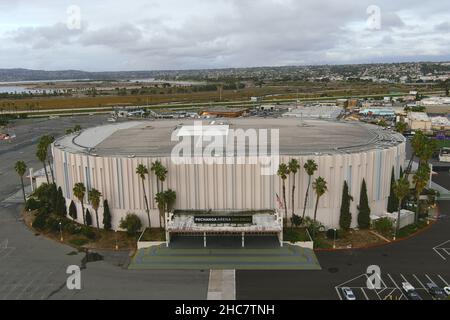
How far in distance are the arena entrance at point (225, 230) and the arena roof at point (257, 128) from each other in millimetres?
10661

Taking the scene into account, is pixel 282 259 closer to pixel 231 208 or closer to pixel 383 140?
pixel 231 208

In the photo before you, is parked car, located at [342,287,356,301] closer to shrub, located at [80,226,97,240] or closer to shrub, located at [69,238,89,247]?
shrub, located at [80,226,97,240]

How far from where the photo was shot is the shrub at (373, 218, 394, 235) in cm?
5550

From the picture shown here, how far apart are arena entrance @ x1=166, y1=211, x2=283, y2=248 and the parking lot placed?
37.6 ft

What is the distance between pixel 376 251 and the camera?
51000mm

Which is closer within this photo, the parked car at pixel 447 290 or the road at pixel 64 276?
the parked car at pixel 447 290

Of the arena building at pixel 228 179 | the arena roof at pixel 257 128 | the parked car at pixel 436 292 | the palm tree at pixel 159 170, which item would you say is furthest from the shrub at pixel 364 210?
the palm tree at pixel 159 170

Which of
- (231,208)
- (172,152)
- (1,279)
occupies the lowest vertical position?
(1,279)

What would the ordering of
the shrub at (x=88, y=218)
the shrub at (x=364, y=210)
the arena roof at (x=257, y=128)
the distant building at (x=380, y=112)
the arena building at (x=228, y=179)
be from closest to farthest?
the arena building at (x=228, y=179) < the shrub at (x=364, y=210) < the shrub at (x=88, y=218) < the arena roof at (x=257, y=128) < the distant building at (x=380, y=112)

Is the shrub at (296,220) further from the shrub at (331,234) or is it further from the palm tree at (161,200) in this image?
the palm tree at (161,200)

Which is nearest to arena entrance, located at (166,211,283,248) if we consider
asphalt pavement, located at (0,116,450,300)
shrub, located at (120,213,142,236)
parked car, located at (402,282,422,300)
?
shrub, located at (120,213,142,236)

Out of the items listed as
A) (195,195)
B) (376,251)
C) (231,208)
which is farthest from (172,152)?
(376,251)

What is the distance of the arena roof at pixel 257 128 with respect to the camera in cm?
6203

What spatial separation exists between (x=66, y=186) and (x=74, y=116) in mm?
138361
